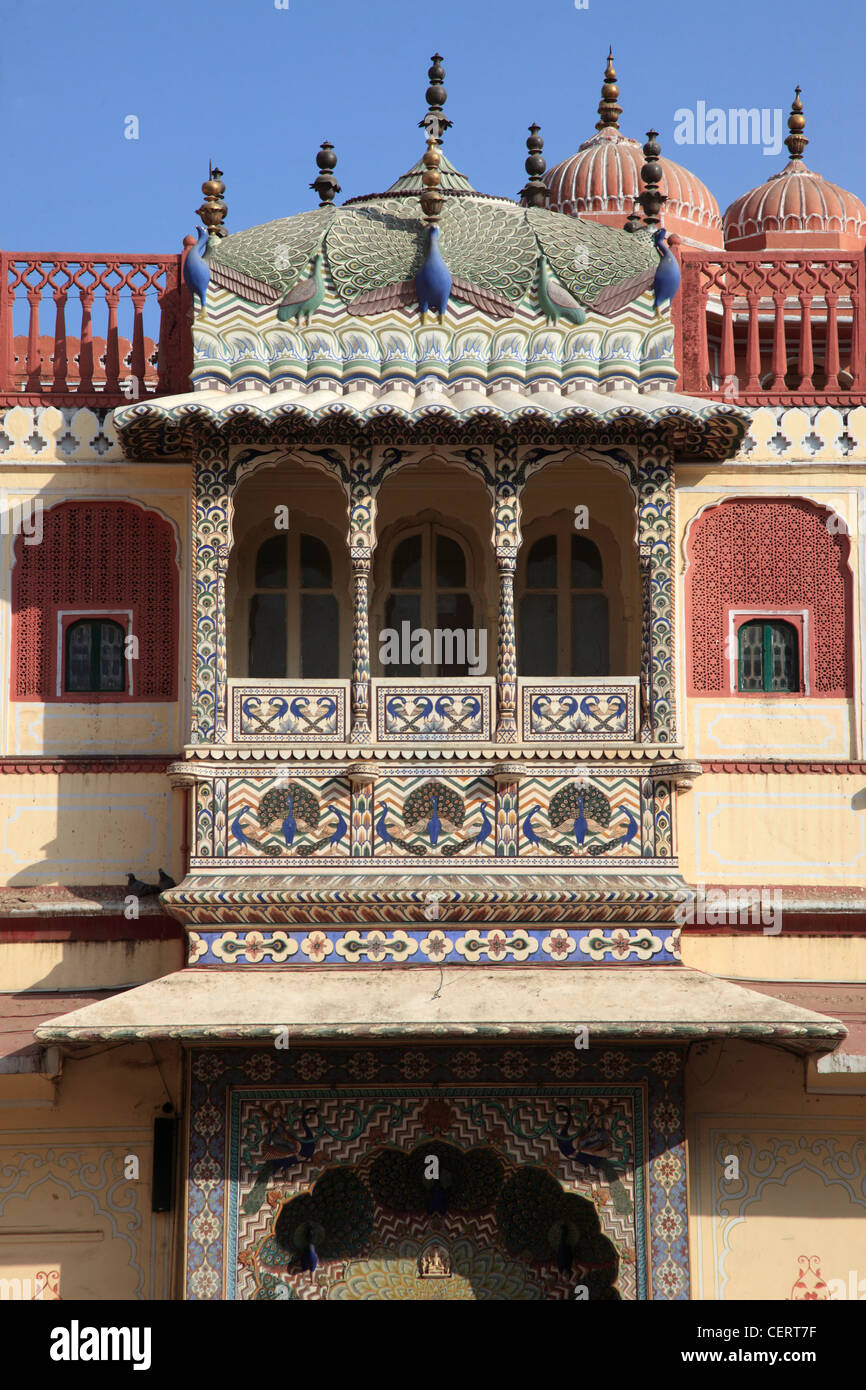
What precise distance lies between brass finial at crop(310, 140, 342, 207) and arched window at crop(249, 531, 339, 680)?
2867 millimetres

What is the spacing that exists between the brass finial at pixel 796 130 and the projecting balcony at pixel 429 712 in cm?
882

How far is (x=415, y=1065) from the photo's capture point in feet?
35.6

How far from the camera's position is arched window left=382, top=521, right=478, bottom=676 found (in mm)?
12477

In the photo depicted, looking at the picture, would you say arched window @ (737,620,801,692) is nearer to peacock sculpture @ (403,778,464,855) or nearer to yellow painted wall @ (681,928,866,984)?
yellow painted wall @ (681,928,866,984)

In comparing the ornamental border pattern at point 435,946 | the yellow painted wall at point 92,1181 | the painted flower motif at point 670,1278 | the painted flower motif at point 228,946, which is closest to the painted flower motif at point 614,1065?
the ornamental border pattern at point 435,946

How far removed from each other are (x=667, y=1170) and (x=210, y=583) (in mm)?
4577

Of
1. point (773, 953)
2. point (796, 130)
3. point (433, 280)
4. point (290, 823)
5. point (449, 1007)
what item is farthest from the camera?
point (796, 130)

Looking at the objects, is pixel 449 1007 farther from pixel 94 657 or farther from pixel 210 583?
pixel 94 657

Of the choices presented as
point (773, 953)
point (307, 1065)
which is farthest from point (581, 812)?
point (307, 1065)

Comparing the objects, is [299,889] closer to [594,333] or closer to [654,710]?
[654,710]

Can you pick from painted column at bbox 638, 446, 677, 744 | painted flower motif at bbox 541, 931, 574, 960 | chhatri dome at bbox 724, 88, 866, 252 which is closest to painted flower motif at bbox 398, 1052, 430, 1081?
painted flower motif at bbox 541, 931, 574, 960

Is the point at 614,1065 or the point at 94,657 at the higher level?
the point at 94,657

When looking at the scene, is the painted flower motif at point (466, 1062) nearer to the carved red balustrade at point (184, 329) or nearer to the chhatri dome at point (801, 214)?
the carved red balustrade at point (184, 329)

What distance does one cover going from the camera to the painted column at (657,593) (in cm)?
1127
